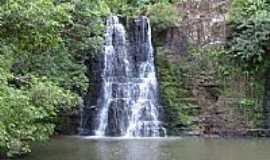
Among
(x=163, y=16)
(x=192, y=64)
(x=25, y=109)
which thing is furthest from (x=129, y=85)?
(x=25, y=109)

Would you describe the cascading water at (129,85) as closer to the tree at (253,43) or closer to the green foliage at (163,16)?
the green foliage at (163,16)

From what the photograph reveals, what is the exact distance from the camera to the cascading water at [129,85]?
18.8 metres

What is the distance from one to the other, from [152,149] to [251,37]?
6.81 metres

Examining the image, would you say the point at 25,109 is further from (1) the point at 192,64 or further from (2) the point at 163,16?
(2) the point at 163,16

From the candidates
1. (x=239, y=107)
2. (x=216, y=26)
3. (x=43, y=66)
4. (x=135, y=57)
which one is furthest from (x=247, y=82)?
(x=43, y=66)

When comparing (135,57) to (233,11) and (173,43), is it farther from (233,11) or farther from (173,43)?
(233,11)

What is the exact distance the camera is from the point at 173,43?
67.1 ft

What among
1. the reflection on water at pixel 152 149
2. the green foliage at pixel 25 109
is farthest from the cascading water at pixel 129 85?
the green foliage at pixel 25 109

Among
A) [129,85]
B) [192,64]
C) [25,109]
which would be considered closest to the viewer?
[25,109]

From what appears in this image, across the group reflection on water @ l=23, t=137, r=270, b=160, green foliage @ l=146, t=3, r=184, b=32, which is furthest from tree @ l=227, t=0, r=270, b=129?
reflection on water @ l=23, t=137, r=270, b=160

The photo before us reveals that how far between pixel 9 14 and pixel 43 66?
6676 mm

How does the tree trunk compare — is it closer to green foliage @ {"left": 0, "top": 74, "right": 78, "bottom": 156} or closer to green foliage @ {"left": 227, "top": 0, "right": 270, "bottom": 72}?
green foliage @ {"left": 227, "top": 0, "right": 270, "bottom": 72}

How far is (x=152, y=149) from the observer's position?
46.5 ft

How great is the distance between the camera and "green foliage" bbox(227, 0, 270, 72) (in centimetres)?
1903
